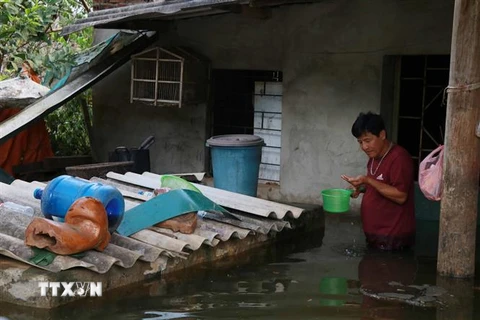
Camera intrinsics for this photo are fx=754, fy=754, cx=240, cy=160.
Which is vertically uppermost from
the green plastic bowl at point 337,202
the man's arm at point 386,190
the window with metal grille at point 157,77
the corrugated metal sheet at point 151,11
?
the corrugated metal sheet at point 151,11

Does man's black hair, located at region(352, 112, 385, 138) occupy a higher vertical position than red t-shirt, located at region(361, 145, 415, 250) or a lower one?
higher

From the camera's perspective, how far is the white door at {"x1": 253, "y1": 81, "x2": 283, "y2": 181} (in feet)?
34.6

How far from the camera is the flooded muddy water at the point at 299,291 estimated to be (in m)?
5.80

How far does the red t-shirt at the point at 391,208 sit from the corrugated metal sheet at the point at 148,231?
39.0 inches

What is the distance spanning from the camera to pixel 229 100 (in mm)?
11016

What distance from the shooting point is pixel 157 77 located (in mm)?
10641

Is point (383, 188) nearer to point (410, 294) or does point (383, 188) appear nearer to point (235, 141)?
point (410, 294)

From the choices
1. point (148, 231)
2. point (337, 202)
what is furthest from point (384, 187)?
point (148, 231)

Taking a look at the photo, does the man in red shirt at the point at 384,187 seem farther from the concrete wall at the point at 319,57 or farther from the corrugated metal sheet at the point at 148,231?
the concrete wall at the point at 319,57

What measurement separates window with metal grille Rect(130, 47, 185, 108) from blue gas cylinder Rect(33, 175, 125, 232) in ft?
13.1

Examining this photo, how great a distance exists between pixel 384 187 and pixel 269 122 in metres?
3.64

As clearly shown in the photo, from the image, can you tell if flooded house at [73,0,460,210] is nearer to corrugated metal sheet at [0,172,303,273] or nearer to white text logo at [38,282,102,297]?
corrugated metal sheet at [0,172,303,273]

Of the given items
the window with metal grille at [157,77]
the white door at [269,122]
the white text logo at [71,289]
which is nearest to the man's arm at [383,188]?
the white text logo at [71,289]

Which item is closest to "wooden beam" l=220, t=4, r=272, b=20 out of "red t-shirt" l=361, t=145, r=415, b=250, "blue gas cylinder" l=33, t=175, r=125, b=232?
"red t-shirt" l=361, t=145, r=415, b=250
